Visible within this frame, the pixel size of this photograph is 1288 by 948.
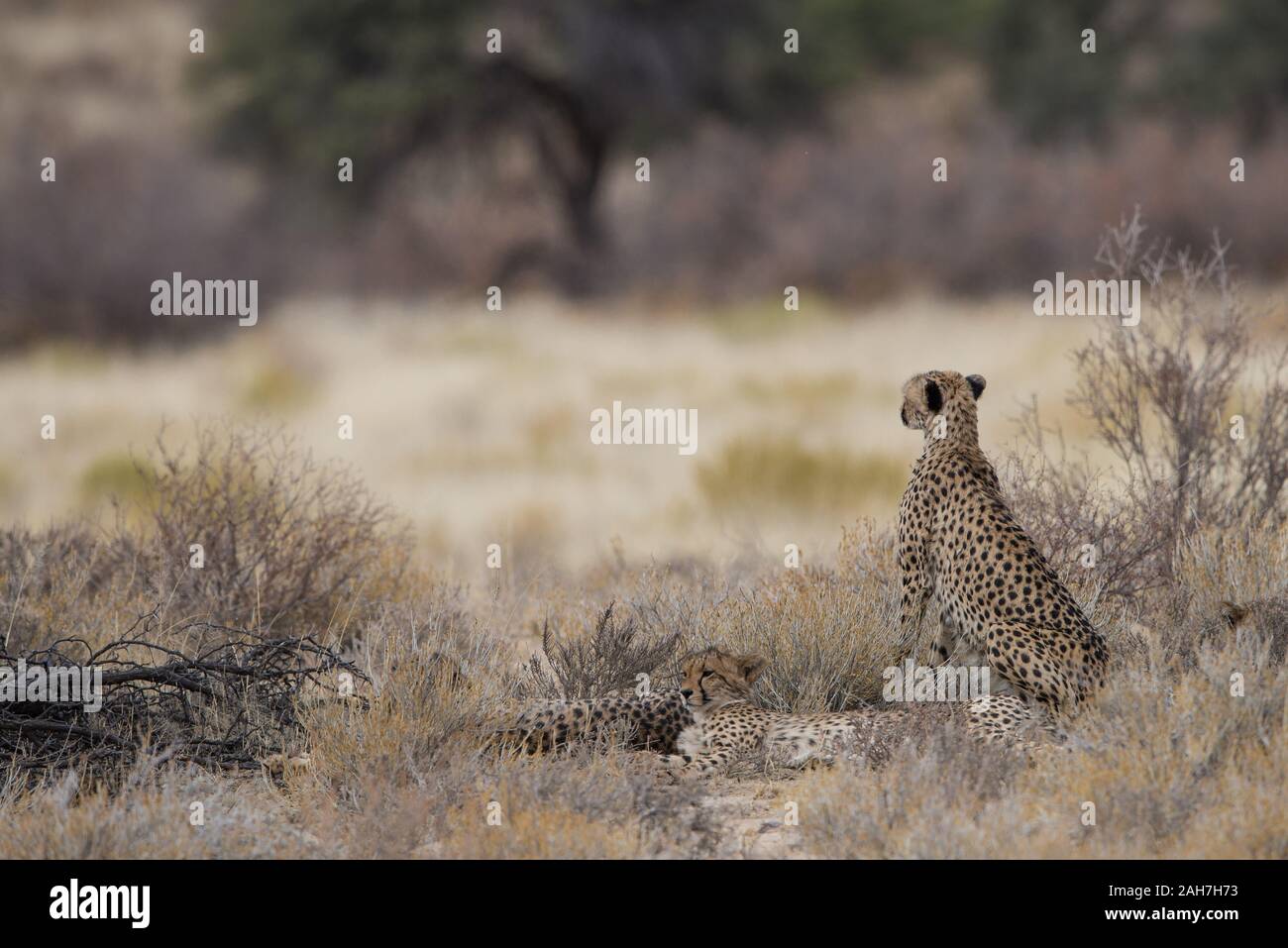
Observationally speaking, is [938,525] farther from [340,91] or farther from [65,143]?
[65,143]

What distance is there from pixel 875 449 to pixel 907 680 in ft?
22.4

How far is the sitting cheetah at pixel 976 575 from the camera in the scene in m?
5.26

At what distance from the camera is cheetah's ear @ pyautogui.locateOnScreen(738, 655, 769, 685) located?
18.7 feet

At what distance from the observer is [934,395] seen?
593 centimetres

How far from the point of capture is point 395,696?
538 cm

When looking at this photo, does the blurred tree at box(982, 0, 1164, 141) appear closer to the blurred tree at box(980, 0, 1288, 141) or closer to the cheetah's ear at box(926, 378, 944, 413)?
the blurred tree at box(980, 0, 1288, 141)

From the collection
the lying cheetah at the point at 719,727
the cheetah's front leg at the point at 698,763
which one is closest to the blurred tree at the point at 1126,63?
the lying cheetah at the point at 719,727

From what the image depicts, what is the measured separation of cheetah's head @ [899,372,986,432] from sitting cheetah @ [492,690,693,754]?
1.33 m

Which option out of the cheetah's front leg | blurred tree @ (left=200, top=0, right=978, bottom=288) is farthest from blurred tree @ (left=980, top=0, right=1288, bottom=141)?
the cheetah's front leg

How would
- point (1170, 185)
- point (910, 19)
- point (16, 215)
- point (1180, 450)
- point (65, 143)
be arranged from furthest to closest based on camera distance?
1. point (910, 19)
2. point (65, 143)
3. point (16, 215)
4. point (1170, 185)
5. point (1180, 450)

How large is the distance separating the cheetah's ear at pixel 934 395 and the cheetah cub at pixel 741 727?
108 cm

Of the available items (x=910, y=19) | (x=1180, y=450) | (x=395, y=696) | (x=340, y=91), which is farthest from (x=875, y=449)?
(x=910, y=19)

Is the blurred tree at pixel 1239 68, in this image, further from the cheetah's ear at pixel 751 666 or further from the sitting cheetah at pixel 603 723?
the sitting cheetah at pixel 603 723

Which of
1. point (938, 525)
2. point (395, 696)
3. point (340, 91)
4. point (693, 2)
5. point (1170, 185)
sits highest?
point (693, 2)
